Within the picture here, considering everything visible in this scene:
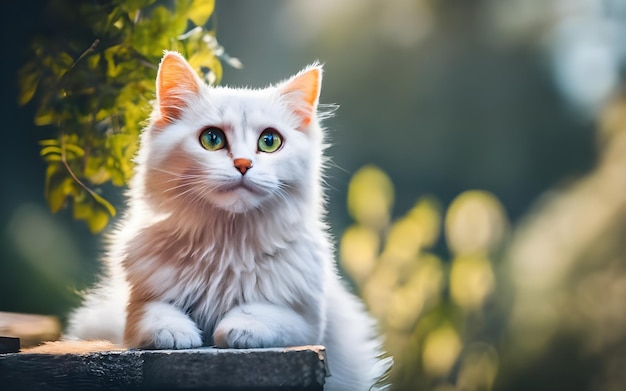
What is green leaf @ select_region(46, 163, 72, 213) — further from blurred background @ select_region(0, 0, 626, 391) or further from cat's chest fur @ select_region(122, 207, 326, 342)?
cat's chest fur @ select_region(122, 207, 326, 342)

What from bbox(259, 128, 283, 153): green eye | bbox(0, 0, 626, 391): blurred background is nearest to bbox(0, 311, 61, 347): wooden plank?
bbox(0, 0, 626, 391): blurred background

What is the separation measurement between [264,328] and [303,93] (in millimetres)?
411

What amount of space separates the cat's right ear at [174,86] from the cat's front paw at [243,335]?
0.37m

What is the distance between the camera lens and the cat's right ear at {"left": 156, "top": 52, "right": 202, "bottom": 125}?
1.05 metres

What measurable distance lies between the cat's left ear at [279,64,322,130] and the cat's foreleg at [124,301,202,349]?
377 millimetres

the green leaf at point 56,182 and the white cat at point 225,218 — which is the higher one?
the green leaf at point 56,182

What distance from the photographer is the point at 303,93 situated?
1107 millimetres

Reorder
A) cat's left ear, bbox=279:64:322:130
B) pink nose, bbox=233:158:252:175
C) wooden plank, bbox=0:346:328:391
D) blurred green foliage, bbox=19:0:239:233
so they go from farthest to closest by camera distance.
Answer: blurred green foliage, bbox=19:0:239:233 → cat's left ear, bbox=279:64:322:130 → pink nose, bbox=233:158:252:175 → wooden plank, bbox=0:346:328:391

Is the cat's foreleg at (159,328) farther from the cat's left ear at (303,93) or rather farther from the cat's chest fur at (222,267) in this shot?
the cat's left ear at (303,93)

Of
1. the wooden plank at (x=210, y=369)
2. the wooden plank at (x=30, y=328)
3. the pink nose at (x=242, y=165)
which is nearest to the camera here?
the wooden plank at (x=210, y=369)

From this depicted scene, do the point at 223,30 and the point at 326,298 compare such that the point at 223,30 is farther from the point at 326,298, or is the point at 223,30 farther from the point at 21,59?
the point at 326,298

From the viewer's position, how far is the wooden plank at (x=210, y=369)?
835 millimetres

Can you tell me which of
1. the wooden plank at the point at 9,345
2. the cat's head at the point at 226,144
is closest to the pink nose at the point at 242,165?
the cat's head at the point at 226,144

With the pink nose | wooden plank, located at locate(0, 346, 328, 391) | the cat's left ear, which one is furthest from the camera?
the cat's left ear
